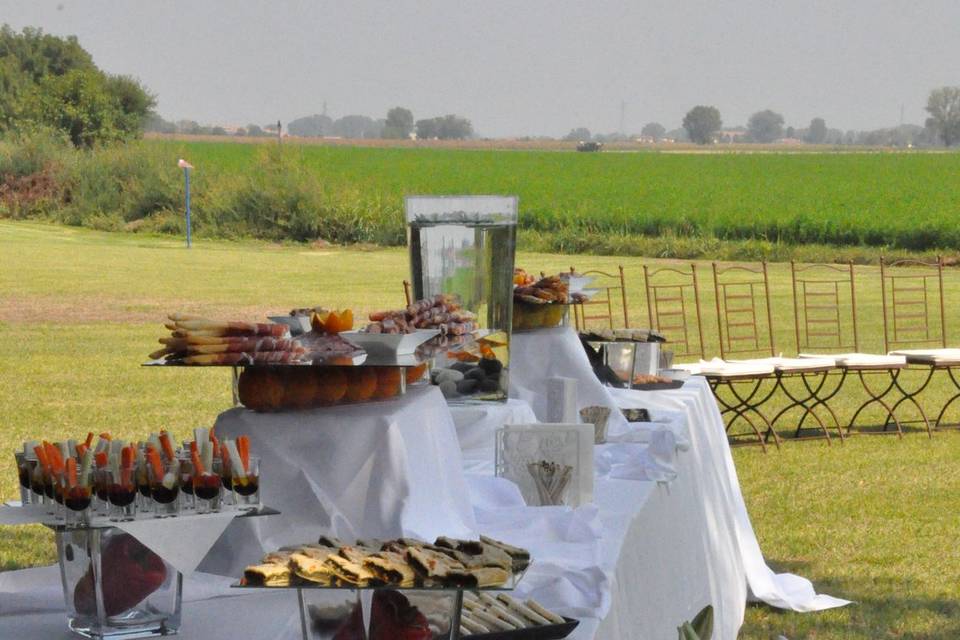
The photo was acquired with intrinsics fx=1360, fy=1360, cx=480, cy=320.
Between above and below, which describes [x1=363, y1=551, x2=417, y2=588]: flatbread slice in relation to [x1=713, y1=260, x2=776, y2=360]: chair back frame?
above

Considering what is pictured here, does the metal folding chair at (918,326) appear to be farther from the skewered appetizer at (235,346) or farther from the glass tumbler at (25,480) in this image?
the glass tumbler at (25,480)

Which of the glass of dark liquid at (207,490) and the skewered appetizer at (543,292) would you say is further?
the skewered appetizer at (543,292)

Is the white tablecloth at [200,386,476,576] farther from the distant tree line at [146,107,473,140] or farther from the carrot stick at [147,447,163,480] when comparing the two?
the distant tree line at [146,107,473,140]

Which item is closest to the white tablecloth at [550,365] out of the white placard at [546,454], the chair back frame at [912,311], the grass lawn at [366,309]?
the white placard at [546,454]

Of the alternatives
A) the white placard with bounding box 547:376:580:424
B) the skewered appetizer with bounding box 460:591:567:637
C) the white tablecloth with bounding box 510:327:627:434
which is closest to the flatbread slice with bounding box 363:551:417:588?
the skewered appetizer with bounding box 460:591:567:637

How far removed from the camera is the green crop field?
3098 cm

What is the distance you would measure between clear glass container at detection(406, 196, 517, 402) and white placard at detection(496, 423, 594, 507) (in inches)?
14.5

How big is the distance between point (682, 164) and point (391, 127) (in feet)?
237

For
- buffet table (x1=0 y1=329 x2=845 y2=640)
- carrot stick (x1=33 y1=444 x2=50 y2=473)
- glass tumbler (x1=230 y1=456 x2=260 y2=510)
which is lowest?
buffet table (x1=0 y1=329 x2=845 y2=640)

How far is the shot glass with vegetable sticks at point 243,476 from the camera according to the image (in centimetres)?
175

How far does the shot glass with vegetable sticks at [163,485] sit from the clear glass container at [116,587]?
5 cm

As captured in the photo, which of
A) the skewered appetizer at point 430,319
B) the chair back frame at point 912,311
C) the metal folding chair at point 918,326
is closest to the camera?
the skewered appetizer at point 430,319

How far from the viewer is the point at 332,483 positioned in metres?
2.13

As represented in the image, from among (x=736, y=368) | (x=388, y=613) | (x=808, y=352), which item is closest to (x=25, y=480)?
(x=388, y=613)
